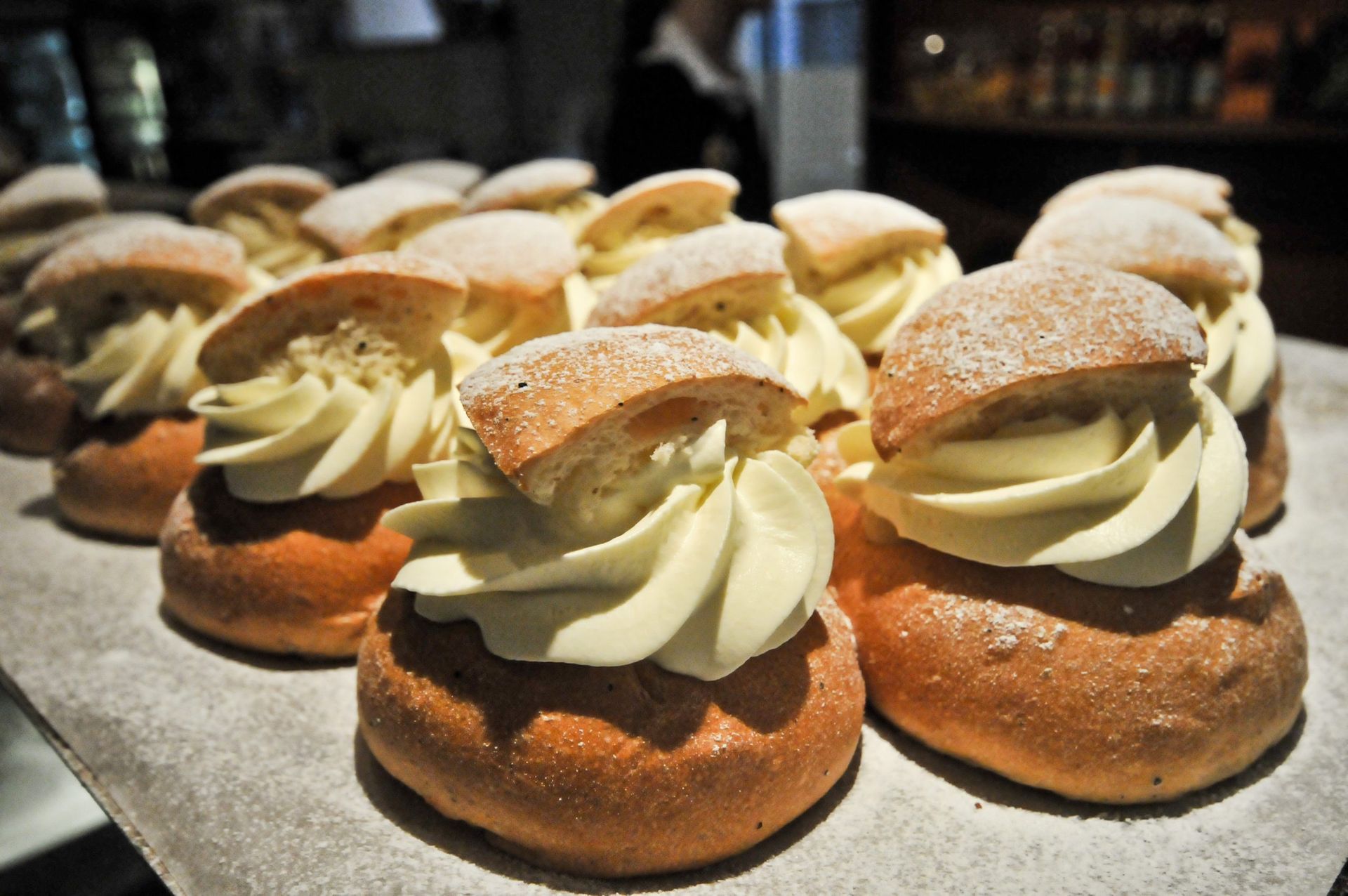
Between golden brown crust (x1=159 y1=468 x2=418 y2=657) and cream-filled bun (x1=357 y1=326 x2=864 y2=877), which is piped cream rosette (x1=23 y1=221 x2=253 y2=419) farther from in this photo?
cream-filled bun (x1=357 y1=326 x2=864 y2=877)

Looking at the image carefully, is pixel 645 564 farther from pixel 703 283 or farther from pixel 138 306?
pixel 138 306

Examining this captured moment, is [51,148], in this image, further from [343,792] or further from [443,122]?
[343,792]

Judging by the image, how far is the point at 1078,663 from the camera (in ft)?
4.77

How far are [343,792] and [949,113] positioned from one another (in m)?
4.59

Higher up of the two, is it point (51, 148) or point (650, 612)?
point (51, 148)

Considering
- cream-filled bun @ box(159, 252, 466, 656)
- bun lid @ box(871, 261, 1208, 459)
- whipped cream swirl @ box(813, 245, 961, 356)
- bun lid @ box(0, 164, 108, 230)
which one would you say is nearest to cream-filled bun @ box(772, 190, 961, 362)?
whipped cream swirl @ box(813, 245, 961, 356)

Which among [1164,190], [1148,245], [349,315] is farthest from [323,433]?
[1164,190]

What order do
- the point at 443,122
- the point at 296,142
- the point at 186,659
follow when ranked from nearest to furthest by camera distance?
the point at 186,659
the point at 296,142
the point at 443,122

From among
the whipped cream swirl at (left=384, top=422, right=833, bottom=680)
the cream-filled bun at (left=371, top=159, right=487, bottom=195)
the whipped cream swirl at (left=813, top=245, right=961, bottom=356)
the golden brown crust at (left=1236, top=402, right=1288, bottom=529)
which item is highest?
the cream-filled bun at (left=371, top=159, right=487, bottom=195)

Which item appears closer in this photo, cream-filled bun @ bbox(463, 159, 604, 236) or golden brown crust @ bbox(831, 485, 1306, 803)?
golden brown crust @ bbox(831, 485, 1306, 803)

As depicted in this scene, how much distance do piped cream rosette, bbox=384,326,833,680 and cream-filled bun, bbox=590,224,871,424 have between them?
1.73ft

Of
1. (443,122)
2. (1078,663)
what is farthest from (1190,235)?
(443,122)

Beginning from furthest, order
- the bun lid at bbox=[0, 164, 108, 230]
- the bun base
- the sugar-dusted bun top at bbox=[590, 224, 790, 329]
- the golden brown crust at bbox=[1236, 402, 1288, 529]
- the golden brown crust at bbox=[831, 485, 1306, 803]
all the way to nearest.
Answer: the bun lid at bbox=[0, 164, 108, 230] → the bun base → the golden brown crust at bbox=[1236, 402, 1288, 529] → the sugar-dusted bun top at bbox=[590, 224, 790, 329] → the golden brown crust at bbox=[831, 485, 1306, 803]

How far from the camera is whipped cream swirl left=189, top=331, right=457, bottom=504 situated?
1893mm
